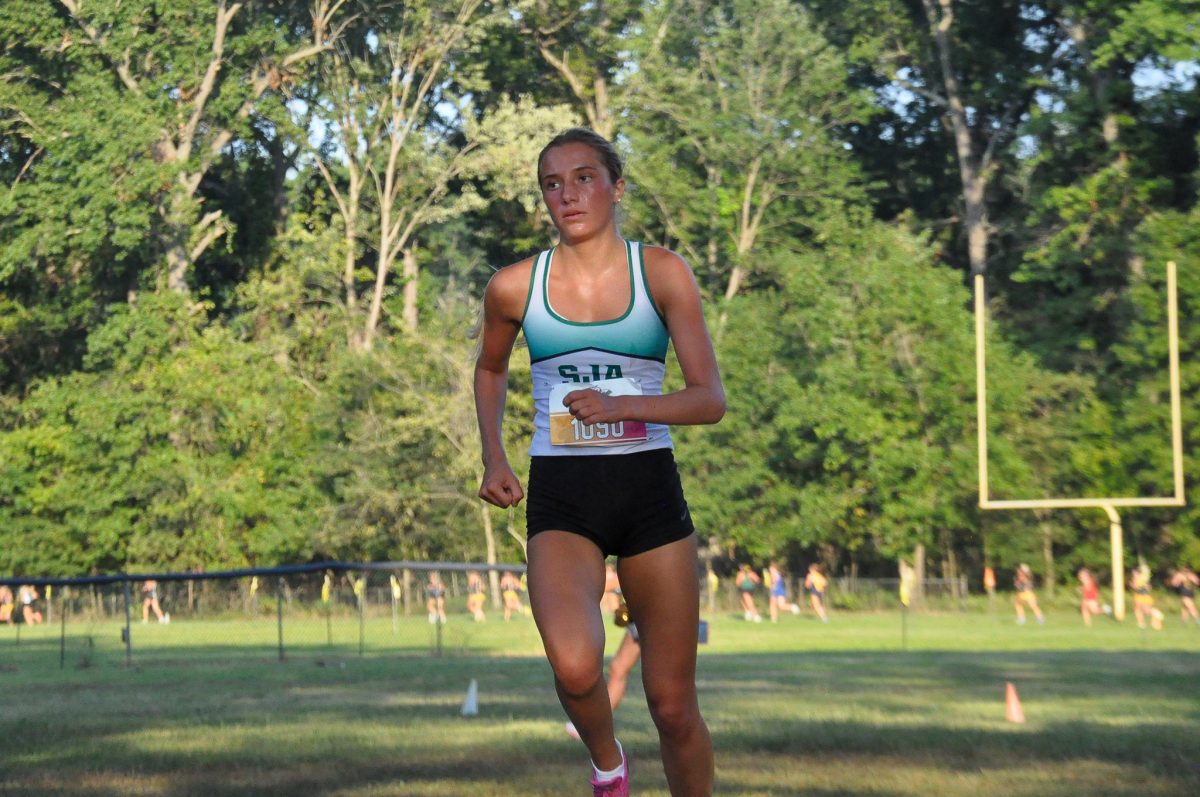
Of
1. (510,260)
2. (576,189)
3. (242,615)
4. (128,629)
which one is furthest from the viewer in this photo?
→ (510,260)

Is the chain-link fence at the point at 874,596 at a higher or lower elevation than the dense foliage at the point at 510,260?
lower

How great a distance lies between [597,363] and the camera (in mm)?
5578

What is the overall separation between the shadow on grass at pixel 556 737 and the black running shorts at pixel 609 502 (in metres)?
3.05

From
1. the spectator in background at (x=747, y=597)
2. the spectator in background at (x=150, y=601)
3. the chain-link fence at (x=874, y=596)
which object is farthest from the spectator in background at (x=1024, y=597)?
the spectator in background at (x=150, y=601)

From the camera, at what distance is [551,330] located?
562 cm

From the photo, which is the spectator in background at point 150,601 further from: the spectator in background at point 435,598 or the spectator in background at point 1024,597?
the spectator in background at point 1024,597

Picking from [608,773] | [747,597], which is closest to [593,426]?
[608,773]

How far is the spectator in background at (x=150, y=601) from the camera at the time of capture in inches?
906

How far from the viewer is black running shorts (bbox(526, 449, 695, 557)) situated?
5547 mm

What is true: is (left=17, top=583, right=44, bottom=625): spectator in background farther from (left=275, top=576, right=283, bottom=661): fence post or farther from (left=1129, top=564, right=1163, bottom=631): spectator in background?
(left=1129, top=564, right=1163, bottom=631): spectator in background

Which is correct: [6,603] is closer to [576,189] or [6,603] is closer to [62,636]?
[62,636]

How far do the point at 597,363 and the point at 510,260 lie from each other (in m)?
49.5

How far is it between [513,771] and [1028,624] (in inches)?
1378

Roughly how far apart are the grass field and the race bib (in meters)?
3.17
